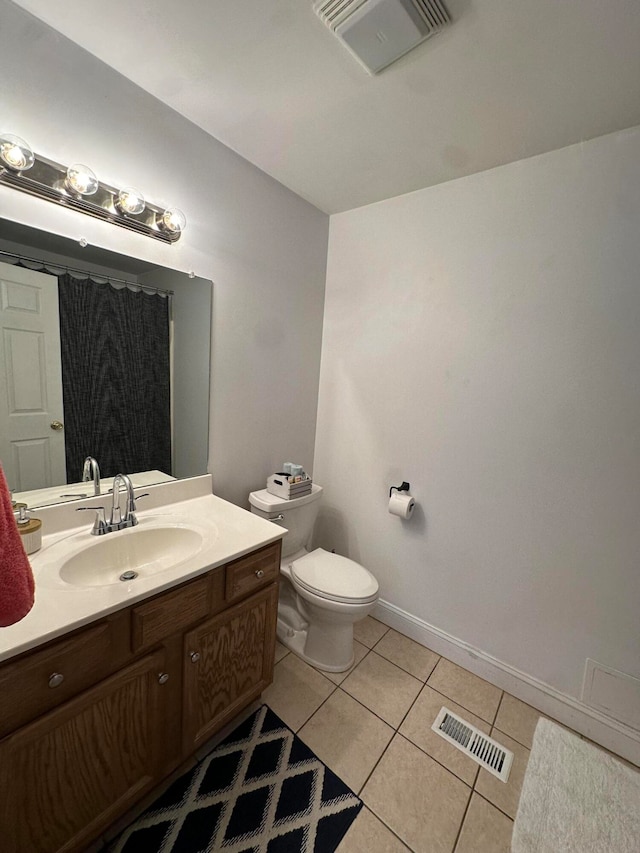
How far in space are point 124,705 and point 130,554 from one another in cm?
44

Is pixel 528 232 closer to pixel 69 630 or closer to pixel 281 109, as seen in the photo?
pixel 281 109

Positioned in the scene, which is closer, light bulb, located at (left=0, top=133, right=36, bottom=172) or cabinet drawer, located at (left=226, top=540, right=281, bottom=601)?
light bulb, located at (left=0, top=133, right=36, bottom=172)

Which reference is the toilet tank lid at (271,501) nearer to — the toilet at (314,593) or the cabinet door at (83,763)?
the toilet at (314,593)

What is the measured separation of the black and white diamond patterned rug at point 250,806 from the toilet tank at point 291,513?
818mm

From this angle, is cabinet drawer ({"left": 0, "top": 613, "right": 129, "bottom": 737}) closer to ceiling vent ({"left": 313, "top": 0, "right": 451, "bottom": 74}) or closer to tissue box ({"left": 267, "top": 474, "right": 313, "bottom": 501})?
tissue box ({"left": 267, "top": 474, "right": 313, "bottom": 501})

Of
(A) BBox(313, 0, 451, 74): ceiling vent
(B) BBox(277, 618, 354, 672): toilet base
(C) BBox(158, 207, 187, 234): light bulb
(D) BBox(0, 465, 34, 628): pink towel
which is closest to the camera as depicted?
(D) BBox(0, 465, 34, 628): pink towel

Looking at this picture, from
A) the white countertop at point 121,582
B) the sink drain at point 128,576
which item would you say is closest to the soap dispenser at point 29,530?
the white countertop at point 121,582

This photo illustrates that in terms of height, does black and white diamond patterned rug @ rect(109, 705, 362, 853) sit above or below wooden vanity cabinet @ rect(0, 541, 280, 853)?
below

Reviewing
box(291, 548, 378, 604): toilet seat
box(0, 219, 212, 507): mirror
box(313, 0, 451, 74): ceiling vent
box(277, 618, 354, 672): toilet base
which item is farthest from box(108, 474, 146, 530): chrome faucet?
box(313, 0, 451, 74): ceiling vent

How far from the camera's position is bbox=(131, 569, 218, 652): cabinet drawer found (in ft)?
3.20

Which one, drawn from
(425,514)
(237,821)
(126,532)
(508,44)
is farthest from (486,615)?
(508,44)

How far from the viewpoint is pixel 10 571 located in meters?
0.62

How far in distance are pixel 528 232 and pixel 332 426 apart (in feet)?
4.54

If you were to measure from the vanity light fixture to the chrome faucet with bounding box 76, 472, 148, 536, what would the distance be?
945 mm
